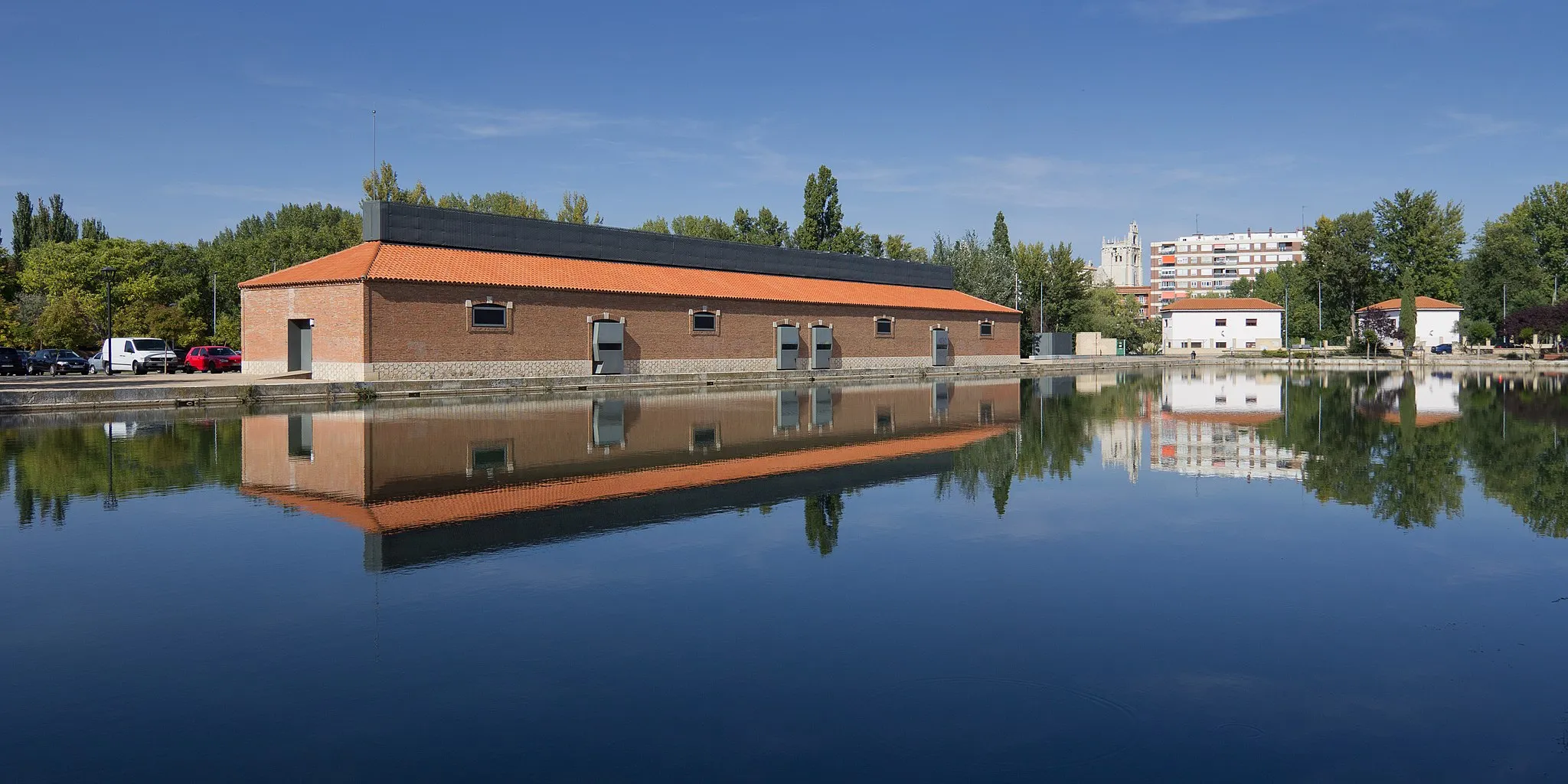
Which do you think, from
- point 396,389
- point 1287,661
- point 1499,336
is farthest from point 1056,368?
point 1287,661

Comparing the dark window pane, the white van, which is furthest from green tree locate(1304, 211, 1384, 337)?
the white van

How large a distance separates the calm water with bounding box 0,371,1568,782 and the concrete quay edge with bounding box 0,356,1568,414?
13.5 metres

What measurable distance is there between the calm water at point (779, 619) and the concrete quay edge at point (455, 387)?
533 inches

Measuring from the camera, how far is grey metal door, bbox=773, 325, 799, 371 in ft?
159

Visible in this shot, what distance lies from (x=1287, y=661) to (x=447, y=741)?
485 centimetres

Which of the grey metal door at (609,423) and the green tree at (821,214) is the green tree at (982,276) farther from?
the grey metal door at (609,423)

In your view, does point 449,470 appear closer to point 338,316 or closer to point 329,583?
point 329,583

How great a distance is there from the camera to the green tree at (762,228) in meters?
86.6

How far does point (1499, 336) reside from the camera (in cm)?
8938

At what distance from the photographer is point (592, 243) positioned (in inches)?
1729

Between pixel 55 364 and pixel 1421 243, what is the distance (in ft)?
334

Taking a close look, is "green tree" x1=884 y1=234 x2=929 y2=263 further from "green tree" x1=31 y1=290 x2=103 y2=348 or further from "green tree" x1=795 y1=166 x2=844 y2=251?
"green tree" x1=31 y1=290 x2=103 y2=348

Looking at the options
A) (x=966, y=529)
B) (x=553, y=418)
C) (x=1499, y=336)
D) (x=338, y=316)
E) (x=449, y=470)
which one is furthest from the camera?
(x=1499, y=336)

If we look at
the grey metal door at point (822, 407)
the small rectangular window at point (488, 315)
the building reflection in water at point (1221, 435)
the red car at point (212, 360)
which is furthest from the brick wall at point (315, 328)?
the building reflection in water at point (1221, 435)
